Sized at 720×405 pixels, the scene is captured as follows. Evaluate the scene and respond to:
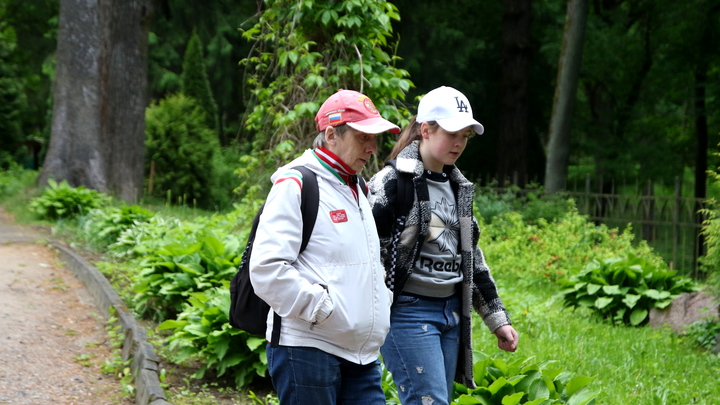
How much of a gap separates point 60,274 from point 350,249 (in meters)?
7.52

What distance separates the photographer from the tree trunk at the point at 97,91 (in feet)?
48.7

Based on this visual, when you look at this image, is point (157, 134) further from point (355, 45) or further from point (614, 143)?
point (355, 45)

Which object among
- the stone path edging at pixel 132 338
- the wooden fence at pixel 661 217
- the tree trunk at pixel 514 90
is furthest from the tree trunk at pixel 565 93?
the stone path edging at pixel 132 338

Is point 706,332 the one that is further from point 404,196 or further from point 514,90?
point 514,90

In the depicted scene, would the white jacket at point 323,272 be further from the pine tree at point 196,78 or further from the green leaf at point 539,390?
the pine tree at point 196,78

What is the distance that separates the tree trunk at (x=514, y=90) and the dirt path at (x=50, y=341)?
42.8 ft

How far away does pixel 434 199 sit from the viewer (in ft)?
11.0

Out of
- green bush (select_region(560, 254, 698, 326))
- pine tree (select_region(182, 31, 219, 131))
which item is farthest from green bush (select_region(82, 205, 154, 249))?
pine tree (select_region(182, 31, 219, 131))

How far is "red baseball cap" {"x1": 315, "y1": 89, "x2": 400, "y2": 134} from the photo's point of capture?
277cm

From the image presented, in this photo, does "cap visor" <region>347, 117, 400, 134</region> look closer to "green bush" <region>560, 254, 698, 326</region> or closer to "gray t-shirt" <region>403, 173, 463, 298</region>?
"gray t-shirt" <region>403, 173, 463, 298</region>

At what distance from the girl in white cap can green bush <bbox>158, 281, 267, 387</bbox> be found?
1.91 metres

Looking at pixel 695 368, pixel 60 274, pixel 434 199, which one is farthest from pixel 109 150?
pixel 434 199

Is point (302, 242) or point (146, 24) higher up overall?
point (146, 24)

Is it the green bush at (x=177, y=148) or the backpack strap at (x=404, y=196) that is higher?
the green bush at (x=177, y=148)
